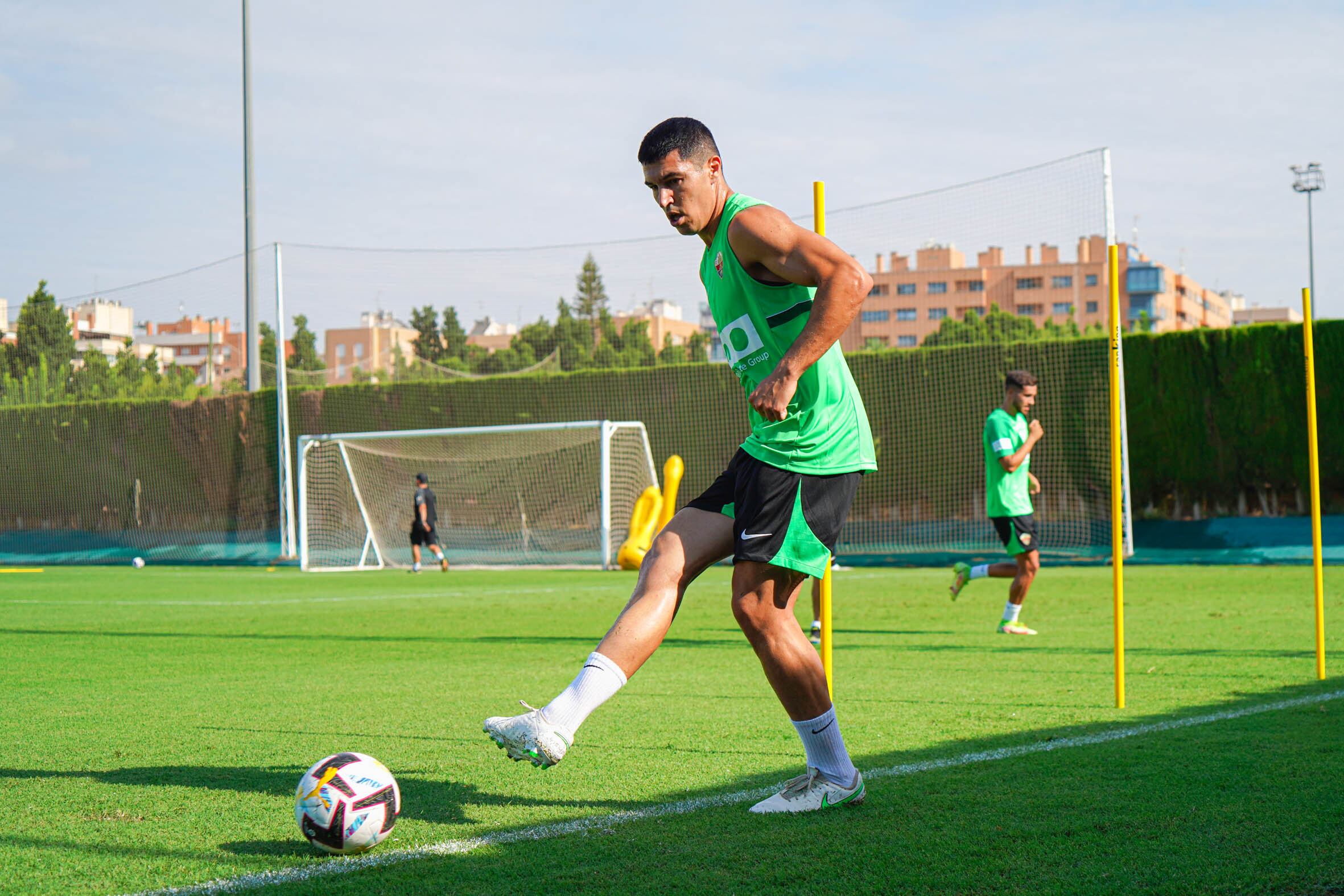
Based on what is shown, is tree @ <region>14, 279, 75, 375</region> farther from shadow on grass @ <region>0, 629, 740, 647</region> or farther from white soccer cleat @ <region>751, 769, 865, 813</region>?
white soccer cleat @ <region>751, 769, 865, 813</region>

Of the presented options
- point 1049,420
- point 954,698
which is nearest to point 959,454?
point 1049,420

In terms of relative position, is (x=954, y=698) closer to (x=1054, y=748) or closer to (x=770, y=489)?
(x=1054, y=748)

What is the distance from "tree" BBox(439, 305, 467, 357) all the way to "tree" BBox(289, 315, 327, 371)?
364 cm

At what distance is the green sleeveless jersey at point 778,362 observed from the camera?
3.72 m

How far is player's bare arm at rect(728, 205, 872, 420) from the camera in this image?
3.43 metres

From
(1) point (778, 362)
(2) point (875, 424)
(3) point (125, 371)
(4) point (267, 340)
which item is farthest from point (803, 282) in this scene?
(4) point (267, 340)

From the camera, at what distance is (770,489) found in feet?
12.0

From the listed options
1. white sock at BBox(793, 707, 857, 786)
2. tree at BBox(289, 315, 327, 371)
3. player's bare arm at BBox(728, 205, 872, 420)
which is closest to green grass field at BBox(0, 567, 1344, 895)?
white sock at BBox(793, 707, 857, 786)

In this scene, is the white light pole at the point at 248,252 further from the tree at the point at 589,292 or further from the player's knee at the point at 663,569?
the player's knee at the point at 663,569

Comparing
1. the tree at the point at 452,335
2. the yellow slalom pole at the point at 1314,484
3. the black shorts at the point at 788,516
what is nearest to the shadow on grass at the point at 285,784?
the black shorts at the point at 788,516

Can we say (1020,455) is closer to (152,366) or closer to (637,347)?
(637,347)

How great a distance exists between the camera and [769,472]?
3.69 metres

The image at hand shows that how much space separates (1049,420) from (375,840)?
19269 millimetres

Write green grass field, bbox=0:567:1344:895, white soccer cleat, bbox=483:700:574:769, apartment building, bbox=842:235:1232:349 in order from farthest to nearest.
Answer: apartment building, bbox=842:235:1232:349 → white soccer cleat, bbox=483:700:574:769 → green grass field, bbox=0:567:1344:895
